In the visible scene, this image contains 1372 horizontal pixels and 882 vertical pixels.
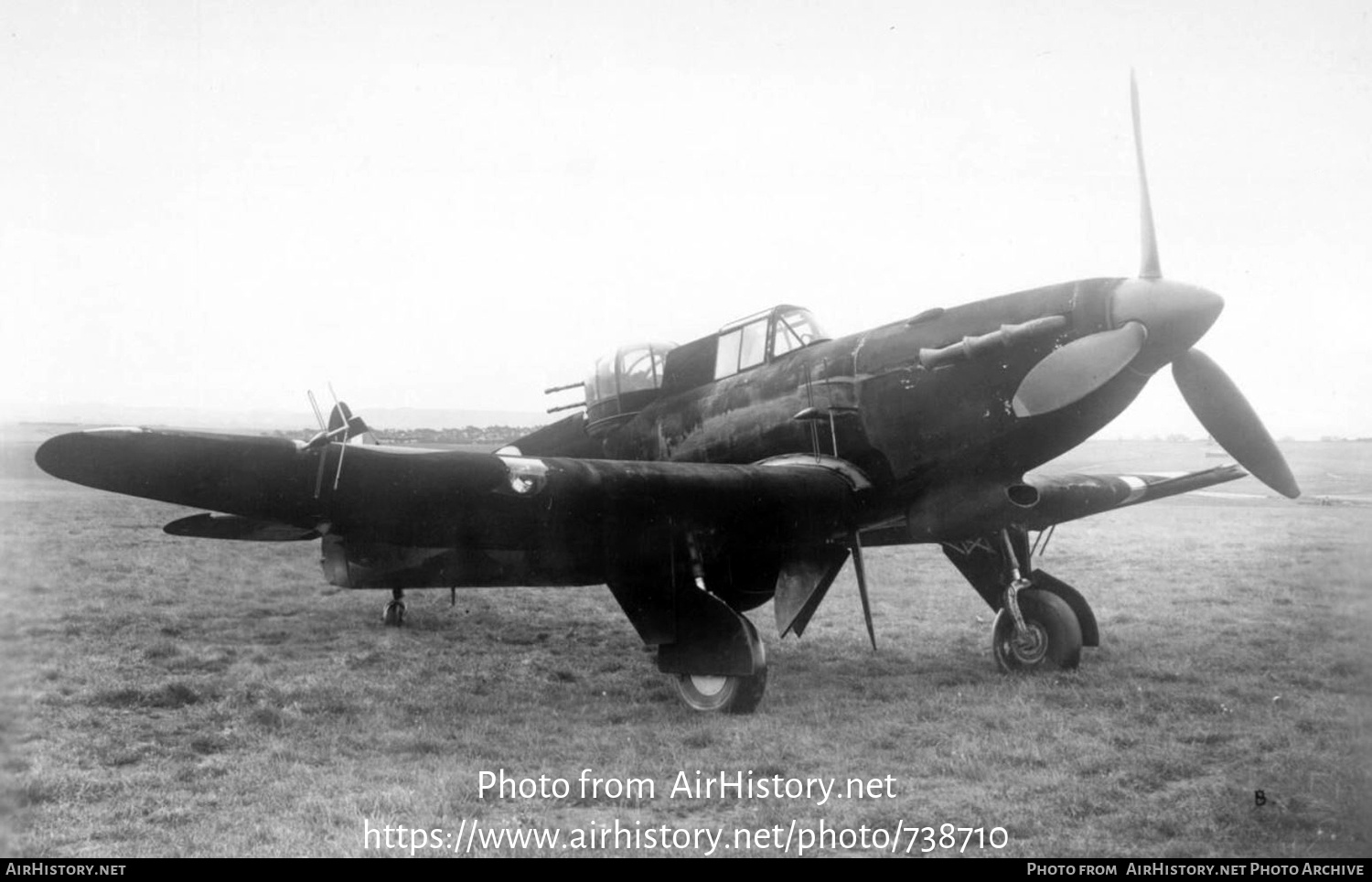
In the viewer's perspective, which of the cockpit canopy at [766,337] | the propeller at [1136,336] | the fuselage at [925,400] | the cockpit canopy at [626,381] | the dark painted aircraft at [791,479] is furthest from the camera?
the cockpit canopy at [626,381]

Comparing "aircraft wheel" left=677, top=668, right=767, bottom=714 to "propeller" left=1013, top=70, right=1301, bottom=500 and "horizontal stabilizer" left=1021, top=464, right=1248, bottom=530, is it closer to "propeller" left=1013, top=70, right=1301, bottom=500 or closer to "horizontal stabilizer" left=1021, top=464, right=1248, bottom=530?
"propeller" left=1013, top=70, right=1301, bottom=500

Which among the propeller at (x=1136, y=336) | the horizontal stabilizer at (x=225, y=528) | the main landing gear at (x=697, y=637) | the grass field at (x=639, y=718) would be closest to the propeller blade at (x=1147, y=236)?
the propeller at (x=1136, y=336)

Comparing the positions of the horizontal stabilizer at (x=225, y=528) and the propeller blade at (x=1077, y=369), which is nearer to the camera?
Answer: the propeller blade at (x=1077, y=369)

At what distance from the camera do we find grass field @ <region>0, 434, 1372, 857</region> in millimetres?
4078

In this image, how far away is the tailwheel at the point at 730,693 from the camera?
657 centimetres

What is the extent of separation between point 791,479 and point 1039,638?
2.60 m

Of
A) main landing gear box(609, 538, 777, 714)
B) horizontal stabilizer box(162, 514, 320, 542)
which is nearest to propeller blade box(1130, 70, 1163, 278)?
main landing gear box(609, 538, 777, 714)

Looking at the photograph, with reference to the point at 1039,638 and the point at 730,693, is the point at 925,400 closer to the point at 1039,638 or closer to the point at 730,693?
the point at 1039,638

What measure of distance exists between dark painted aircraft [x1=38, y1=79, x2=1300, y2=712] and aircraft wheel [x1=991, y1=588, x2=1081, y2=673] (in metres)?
0.02

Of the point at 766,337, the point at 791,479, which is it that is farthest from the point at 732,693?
the point at 766,337

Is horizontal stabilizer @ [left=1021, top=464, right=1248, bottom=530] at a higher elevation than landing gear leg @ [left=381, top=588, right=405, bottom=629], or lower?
higher

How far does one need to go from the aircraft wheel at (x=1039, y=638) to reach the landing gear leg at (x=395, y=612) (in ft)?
19.3

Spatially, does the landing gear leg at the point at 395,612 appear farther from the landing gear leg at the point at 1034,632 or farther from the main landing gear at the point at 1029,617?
the landing gear leg at the point at 1034,632

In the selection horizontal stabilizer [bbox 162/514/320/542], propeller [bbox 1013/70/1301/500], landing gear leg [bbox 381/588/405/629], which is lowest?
landing gear leg [bbox 381/588/405/629]
